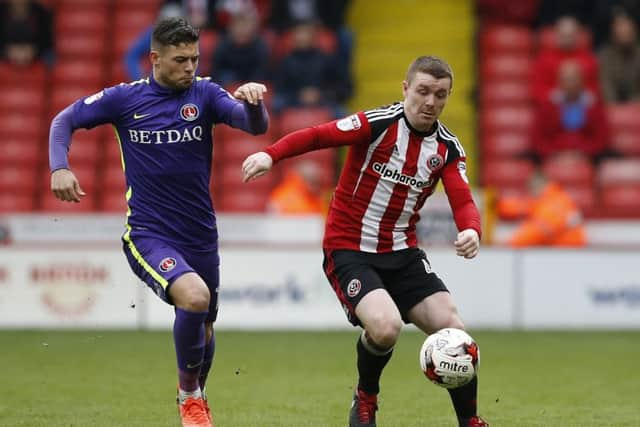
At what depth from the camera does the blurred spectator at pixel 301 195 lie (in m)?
13.9

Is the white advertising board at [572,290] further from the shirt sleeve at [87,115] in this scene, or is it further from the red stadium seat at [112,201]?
the shirt sleeve at [87,115]

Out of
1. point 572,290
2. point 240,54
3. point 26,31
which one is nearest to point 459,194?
point 572,290

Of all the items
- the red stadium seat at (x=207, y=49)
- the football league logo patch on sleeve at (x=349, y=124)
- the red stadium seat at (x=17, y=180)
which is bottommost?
the red stadium seat at (x=17, y=180)

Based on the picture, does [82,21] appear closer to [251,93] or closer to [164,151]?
[164,151]

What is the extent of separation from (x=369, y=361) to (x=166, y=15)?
9352 mm

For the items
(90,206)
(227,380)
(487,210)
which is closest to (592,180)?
(487,210)

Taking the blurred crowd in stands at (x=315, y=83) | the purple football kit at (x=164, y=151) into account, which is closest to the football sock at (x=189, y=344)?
the purple football kit at (x=164, y=151)

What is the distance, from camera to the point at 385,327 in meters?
6.48

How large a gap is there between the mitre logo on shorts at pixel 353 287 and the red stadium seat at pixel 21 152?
968cm

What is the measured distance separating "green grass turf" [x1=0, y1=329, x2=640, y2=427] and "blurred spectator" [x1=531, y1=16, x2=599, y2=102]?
13.5ft

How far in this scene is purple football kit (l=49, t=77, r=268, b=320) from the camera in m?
6.74

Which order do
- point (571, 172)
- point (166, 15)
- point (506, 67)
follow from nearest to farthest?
point (571, 172), point (166, 15), point (506, 67)

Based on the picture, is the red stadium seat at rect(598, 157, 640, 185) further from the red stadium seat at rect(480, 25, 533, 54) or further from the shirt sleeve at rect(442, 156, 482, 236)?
the shirt sleeve at rect(442, 156, 482, 236)

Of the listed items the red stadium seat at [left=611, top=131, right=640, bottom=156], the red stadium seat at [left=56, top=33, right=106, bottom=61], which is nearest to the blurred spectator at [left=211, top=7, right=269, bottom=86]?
the red stadium seat at [left=56, top=33, right=106, bottom=61]
